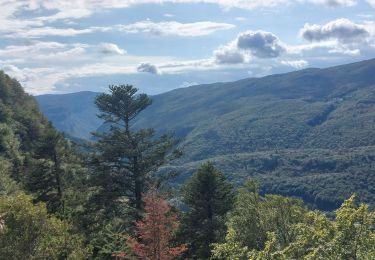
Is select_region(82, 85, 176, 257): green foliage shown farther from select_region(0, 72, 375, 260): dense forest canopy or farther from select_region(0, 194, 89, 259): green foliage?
select_region(0, 194, 89, 259): green foliage

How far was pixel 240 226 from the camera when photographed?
32812 millimetres

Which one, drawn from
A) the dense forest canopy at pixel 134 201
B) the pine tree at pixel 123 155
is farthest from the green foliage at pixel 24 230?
the pine tree at pixel 123 155

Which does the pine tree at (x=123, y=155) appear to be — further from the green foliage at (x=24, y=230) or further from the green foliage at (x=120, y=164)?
the green foliage at (x=24, y=230)

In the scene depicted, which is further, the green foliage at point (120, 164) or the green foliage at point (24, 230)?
the green foliage at point (120, 164)

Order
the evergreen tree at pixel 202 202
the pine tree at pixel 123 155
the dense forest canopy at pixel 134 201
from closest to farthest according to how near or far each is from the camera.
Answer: the dense forest canopy at pixel 134 201 < the evergreen tree at pixel 202 202 < the pine tree at pixel 123 155

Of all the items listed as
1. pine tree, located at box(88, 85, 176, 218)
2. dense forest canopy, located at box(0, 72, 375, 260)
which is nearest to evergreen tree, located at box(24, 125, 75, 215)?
dense forest canopy, located at box(0, 72, 375, 260)

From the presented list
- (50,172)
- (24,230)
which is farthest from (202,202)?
(24,230)

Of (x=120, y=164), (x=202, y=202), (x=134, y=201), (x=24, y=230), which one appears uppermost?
(x=24, y=230)

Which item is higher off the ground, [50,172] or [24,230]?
[24,230]

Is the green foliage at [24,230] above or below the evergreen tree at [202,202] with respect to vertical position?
above

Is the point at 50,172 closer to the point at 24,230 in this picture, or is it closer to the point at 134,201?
the point at 134,201

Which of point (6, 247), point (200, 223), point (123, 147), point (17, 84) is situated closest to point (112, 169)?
point (123, 147)

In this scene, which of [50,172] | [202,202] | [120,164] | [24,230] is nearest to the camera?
[24,230]

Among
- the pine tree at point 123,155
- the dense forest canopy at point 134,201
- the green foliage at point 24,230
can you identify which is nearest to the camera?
the green foliage at point 24,230
